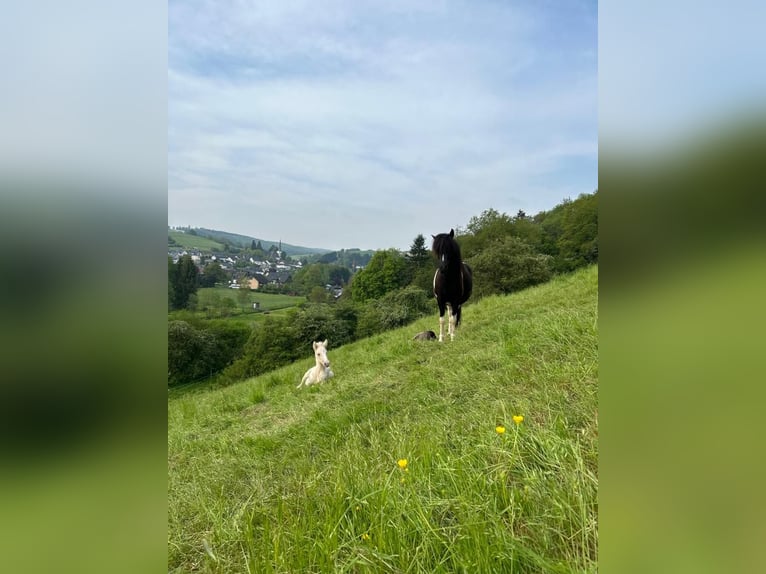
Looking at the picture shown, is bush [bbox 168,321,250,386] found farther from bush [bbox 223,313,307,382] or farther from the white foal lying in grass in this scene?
bush [bbox 223,313,307,382]

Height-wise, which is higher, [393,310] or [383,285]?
[383,285]

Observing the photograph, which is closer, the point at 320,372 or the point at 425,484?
the point at 425,484

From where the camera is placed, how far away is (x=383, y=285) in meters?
29.5

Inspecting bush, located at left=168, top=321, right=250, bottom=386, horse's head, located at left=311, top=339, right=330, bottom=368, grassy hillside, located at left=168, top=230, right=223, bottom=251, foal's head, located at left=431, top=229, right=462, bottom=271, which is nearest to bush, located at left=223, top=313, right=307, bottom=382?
bush, located at left=168, top=321, right=250, bottom=386

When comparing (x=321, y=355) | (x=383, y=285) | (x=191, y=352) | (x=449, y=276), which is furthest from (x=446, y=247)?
(x=383, y=285)

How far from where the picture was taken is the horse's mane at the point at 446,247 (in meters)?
9.11

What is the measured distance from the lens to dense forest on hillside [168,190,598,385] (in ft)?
78.7

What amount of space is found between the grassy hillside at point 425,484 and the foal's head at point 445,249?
4.35 m

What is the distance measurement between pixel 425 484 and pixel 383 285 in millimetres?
27421

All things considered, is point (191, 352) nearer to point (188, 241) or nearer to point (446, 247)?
point (446, 247)

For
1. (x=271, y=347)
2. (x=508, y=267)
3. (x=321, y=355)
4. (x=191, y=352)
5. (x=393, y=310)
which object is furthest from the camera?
(x=271, y=347)

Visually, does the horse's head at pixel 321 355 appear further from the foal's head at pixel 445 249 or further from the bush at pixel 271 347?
the bush at pixel 271 347
